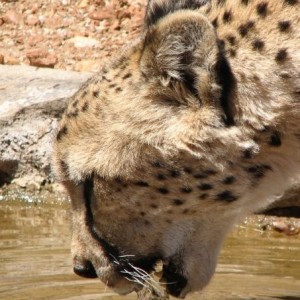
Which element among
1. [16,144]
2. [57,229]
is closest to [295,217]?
[57,229]

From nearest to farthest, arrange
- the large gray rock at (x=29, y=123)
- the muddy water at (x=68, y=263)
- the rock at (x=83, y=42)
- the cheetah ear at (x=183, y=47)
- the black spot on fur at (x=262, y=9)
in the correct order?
the cheetah ear at (x=183, y=47)
the black spot on fur at (x=262, y=9)
the muddy water at (x=68, y=263)
the large gray rock at (x=29, y=123)
the rock at (x=83, y=42)

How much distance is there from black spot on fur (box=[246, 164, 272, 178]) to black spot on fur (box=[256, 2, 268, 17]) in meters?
0.61

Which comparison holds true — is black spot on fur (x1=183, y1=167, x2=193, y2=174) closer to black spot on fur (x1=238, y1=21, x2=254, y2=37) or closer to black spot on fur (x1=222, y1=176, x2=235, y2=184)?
black spot on fur (x1=222, y1=176, x2=235, y2=184)

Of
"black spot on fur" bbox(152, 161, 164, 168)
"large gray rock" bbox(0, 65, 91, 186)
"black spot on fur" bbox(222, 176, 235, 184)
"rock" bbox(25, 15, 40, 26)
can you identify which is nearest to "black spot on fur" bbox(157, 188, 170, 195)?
"black spot on fur" bbox(152, 161, 164, 168)

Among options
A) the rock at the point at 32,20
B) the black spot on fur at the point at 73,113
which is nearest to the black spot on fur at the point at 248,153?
the black spot on fur at the point at 73,113

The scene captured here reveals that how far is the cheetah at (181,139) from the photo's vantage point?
3881mm

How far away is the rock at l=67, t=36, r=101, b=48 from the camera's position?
30.2 ft

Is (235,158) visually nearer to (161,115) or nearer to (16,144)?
(161,115)

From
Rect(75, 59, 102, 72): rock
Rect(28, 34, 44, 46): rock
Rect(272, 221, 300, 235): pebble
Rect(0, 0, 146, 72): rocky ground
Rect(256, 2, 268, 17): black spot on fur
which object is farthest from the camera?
Rect(28, 34, 44, 46): rock

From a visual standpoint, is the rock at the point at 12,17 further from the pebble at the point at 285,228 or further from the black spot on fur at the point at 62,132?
the black spot on fur at the point at 62,132

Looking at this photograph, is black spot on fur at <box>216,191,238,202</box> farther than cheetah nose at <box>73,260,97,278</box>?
No

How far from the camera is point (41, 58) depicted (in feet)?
29.5

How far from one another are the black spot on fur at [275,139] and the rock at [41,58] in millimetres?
5135

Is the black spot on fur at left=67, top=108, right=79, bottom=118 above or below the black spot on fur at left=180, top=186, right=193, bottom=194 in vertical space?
above
